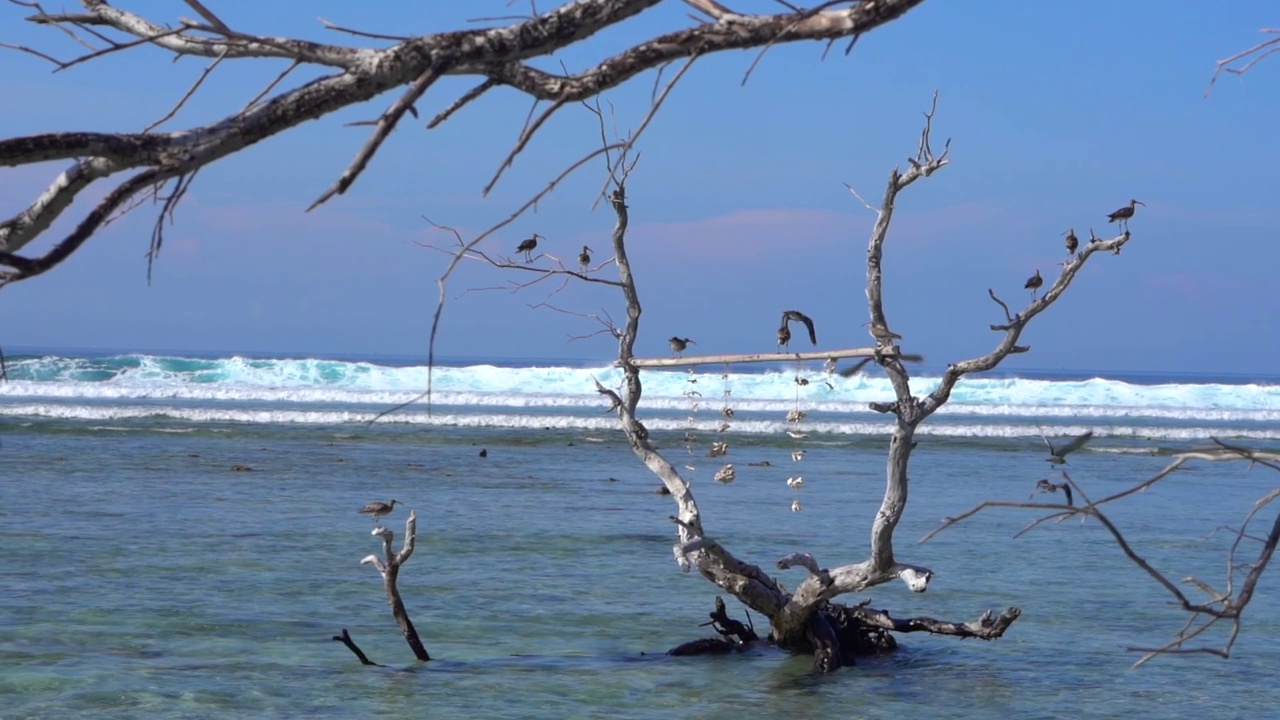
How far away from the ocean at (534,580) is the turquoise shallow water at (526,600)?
3 cm

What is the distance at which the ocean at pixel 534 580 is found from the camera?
23.0 feet

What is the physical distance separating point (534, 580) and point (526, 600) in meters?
0.80

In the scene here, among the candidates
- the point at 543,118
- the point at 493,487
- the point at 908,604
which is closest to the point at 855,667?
the point at 908,604

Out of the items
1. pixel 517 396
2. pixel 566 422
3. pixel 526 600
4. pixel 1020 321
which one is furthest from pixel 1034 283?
pixel 517 396

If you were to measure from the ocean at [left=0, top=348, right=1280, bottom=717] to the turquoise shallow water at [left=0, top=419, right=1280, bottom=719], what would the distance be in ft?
0.11

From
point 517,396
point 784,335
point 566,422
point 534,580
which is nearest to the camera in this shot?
point 784,335

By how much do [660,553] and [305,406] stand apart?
2827cm

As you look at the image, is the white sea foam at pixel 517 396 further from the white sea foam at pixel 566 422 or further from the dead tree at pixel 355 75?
the dead tree at pixel 355 75

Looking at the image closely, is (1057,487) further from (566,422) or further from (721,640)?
(566,422)

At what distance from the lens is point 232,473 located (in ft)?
59.2

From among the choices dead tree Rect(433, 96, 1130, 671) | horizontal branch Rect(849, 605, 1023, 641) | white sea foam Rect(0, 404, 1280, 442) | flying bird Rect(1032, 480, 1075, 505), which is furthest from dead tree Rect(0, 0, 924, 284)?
white sea foam Rect(0, 404, 1280, 442)

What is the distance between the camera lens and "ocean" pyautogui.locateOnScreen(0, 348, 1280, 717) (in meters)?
7.00

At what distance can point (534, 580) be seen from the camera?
34.0 ft

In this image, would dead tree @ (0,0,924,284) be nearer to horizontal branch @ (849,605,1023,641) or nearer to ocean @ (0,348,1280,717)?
ocean @ (0,348,1280,717)
